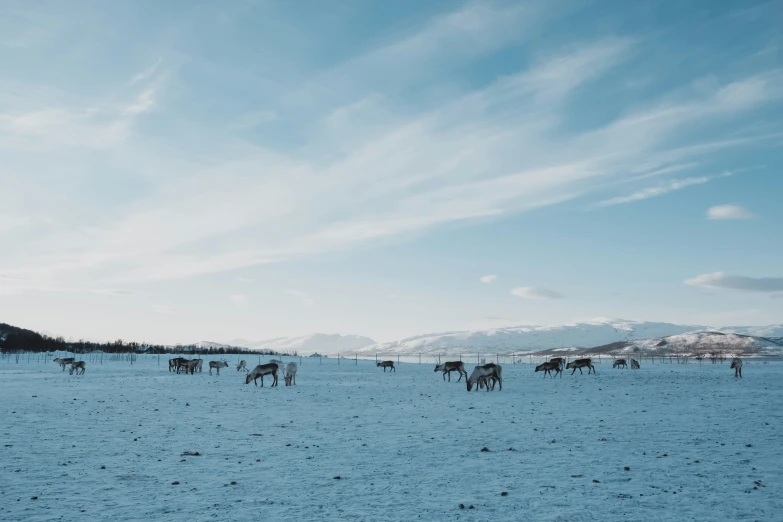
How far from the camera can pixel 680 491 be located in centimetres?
1046

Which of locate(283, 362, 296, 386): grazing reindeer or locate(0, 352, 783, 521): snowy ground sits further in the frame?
locate(283, 362, 296, 386): grazing reindeer

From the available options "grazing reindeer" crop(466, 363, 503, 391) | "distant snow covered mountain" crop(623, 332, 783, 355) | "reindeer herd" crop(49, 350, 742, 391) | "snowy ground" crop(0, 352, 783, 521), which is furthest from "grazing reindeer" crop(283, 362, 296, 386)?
"distant snow covered mountain" crop(623, 332, 783, 355)

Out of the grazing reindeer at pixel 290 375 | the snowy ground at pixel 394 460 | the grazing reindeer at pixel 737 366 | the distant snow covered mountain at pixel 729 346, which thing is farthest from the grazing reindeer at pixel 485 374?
the distant snow covered mountain at pixel 729 346

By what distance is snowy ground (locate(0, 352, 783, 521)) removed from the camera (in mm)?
9742

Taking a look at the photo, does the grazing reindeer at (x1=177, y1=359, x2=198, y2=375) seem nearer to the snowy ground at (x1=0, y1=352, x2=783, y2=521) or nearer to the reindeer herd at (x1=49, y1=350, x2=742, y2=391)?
the reindeer herd at (x1=49, y1=350, x2=742, y2=391)

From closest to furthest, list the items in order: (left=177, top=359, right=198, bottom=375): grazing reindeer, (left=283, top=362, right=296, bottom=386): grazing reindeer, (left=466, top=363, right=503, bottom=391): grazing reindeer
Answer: (left=466, top=363, right=503, bottom=391): grazing reindeer < (left=283, top=362, right=296, bottom=386): grazing reindeer < (left=177, top=359, right=198, bottom=375): grazing reindeer

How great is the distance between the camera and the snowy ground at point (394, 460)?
974 cm

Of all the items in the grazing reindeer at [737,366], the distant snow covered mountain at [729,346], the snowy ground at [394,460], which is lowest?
the distant snow covered mountain at [729,346]

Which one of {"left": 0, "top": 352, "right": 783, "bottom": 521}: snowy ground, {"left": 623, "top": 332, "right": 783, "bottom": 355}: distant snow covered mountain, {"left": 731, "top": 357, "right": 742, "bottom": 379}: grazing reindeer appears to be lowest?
{"left": 623, "top": 332, "right": 783, "bottom": 355}: distant snow covered mountain

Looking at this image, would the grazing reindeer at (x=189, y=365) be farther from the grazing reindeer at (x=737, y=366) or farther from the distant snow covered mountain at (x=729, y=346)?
the distant snow covered mountain at (x=729, y=346)

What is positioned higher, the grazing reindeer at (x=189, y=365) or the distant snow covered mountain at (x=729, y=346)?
the grazing reindeer at (x=189, y=365)

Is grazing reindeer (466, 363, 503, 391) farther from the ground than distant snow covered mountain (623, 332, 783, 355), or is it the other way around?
grazing reindeer (466, 363, 503, 391)

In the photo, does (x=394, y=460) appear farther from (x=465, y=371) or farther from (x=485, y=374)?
(x=465, y=371)

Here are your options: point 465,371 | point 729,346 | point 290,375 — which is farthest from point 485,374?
point 729,346
